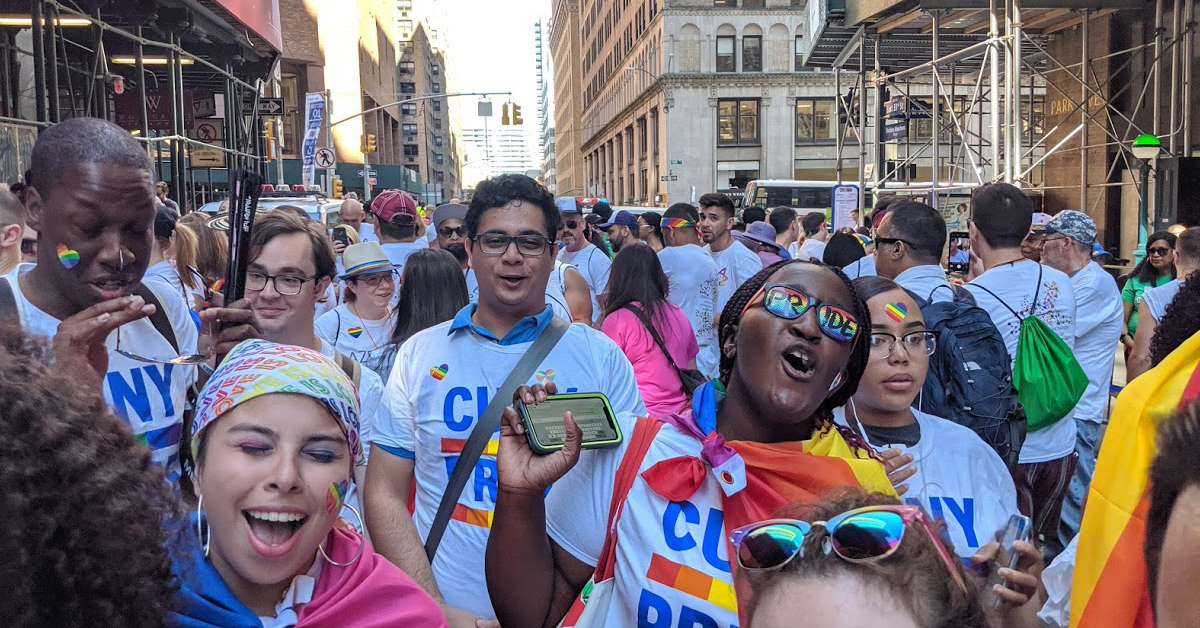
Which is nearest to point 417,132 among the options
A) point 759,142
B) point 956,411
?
point 759,142

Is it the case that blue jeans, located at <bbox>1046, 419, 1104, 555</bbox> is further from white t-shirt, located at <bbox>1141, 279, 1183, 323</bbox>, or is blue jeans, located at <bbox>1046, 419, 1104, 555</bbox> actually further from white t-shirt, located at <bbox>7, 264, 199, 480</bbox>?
white t-shirt, located at <bbox>7, 264, 199, 480</bbox>

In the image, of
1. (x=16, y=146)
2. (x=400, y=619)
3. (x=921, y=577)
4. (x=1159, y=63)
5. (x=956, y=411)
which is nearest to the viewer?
(x=921, y=577)

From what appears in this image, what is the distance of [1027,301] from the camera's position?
17.1 feet

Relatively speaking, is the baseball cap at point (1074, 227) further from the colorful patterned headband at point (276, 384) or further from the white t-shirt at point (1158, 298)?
the colorful patterned headband at point (276, 384)

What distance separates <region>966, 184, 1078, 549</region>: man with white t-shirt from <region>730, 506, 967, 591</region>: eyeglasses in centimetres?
354

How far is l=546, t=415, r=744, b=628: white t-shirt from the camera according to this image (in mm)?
2248

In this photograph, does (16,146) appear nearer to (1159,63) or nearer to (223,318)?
(223,318)

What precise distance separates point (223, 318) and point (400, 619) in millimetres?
1356

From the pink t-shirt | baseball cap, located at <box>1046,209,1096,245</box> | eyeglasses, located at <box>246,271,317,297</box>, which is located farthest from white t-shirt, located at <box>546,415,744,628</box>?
baseball cap, located at <box>1046,209,1096,245</box>

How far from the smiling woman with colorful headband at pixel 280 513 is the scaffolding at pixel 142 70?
568 inches

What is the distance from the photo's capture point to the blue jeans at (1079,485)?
5.53 m

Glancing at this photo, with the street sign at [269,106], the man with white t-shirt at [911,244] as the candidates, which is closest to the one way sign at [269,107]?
the street sign at [269,106]

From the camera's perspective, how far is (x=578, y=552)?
2.67 meters

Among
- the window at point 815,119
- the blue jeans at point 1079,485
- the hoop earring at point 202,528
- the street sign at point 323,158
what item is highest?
the window at point 815,119
